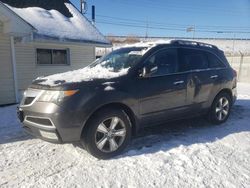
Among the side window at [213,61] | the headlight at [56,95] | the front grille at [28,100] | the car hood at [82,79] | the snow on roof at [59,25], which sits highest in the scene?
the snow on roof at [59,25]

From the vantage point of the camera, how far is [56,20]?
40.1ft

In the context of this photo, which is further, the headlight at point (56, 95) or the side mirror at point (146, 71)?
the side mirror at point (146, 71)

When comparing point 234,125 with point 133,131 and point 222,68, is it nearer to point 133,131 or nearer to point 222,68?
point 222,68

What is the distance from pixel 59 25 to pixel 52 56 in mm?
1333

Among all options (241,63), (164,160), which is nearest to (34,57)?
(164,160)

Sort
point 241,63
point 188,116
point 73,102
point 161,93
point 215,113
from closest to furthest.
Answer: point 73,102
point 161,93
point 188,116
point 215,113
point 241,63

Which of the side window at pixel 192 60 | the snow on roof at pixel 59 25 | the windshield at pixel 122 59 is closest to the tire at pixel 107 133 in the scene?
the windshield at pixel 122 59

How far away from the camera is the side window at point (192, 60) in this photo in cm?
572

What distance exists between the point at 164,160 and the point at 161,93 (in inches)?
49.7

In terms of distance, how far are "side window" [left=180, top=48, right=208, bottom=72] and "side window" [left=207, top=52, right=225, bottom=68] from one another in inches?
5.3

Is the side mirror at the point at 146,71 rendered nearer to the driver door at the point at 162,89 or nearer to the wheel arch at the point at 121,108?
the driver door at the point at 162,89

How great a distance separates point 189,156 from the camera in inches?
180

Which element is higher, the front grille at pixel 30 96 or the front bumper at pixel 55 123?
the front grille at pixel 30 96

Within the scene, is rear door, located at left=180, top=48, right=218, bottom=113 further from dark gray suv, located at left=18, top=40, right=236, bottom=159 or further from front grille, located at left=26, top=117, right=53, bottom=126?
front grille, located at left=26, top=117, right=53, bottom=126
